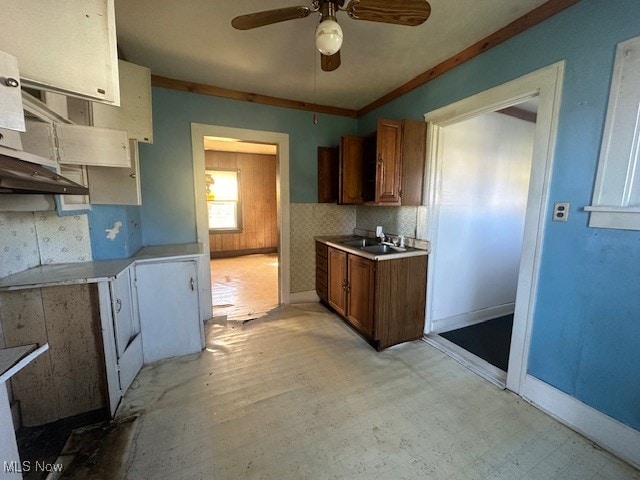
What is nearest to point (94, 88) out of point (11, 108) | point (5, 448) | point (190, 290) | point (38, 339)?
point (11, 108)

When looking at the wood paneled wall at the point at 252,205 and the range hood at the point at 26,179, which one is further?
the wood paneled wall at the point at 252,205

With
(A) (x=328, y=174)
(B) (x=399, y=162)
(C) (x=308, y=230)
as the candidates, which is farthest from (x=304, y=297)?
(B) (x=399, y=162)

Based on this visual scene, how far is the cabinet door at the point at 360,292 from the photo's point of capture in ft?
7.59

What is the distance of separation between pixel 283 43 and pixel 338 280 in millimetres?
2196

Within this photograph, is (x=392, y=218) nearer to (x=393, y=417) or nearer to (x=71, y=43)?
(x=393, y=417)

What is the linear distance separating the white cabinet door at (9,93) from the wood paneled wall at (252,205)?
217 inches

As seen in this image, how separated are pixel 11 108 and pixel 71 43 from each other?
297 millimetres

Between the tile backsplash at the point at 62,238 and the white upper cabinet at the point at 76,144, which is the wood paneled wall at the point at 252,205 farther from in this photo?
the white upper cabinet at the point at 76,144

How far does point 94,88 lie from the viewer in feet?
2.77

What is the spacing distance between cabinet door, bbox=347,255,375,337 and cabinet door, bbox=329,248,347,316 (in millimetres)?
73

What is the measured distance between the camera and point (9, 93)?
2.17 feet

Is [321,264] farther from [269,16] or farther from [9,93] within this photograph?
[9,93]

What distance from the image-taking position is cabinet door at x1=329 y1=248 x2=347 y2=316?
8.92 feet

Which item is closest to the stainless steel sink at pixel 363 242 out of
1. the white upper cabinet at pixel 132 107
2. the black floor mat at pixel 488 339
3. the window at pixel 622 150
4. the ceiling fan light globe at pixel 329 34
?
the black floor mat at pixel 488 339
